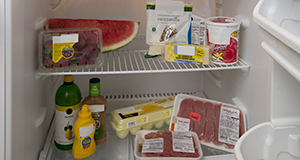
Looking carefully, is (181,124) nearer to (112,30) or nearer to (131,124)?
(131,124)

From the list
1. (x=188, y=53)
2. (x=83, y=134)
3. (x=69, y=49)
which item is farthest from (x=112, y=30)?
(x=83, y=134)

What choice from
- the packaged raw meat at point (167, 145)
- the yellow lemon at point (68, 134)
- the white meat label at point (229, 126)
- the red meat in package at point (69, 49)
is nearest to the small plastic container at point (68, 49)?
the red meat in package at point (69, 49)

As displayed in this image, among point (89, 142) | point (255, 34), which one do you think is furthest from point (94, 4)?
point (255, 34)

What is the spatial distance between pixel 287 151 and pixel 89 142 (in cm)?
79

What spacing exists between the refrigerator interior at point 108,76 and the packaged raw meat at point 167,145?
0.28 metres

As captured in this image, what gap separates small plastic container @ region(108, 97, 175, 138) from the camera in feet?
4.23

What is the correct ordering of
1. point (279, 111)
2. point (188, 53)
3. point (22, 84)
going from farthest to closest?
point (188, 53) → point (22, 84) → point (279, 111)

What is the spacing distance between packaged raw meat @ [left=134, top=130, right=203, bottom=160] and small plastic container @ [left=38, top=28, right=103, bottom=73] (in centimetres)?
41

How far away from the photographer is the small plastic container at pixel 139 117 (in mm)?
1290

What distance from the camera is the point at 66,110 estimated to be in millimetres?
1196

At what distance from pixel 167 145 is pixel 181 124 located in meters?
0.17

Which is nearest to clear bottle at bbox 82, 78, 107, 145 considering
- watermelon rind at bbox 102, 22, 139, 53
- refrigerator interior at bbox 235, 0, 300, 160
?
watermelon rind at bbox 102, 22, 139, 53

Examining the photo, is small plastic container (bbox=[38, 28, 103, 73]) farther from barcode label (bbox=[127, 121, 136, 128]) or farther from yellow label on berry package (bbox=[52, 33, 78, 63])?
barcode label (bbox=[127, 121, 136, 128])

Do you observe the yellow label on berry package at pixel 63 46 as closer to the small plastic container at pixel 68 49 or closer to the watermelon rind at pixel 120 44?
the small plastic container at pixel 68 49
